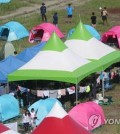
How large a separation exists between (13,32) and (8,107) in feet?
45.5

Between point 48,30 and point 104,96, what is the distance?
421 inches

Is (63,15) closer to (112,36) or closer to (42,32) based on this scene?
(42,32)

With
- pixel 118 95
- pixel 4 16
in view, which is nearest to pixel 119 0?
pixel 4 16

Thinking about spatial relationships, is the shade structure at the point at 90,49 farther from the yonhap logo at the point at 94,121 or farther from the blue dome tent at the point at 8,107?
the blue dome tent at the point at 8,107

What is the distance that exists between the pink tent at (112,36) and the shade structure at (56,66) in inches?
346

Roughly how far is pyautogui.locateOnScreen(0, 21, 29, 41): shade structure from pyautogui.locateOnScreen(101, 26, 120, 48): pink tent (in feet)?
18.6

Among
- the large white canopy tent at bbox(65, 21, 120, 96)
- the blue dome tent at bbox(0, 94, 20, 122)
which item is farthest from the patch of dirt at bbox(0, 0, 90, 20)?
the blue dome tent at bbox(0, 94, 20, 122)

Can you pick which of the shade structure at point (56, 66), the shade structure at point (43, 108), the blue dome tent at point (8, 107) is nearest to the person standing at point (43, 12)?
the shade structure at point (56, 66)

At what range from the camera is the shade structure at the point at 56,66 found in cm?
1980

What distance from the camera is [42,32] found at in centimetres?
3250

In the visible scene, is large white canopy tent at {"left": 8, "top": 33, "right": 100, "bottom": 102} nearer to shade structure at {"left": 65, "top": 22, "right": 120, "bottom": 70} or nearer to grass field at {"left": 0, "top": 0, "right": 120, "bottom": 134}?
shade structure at {"left": 65, "top": 22, "right": 120, "bottom": 70}

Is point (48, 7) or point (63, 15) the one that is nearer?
point (63, 15)

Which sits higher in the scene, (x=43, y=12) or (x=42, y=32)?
(x=43, y=12)

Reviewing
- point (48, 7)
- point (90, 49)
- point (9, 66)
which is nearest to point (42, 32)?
point (90, 49)
